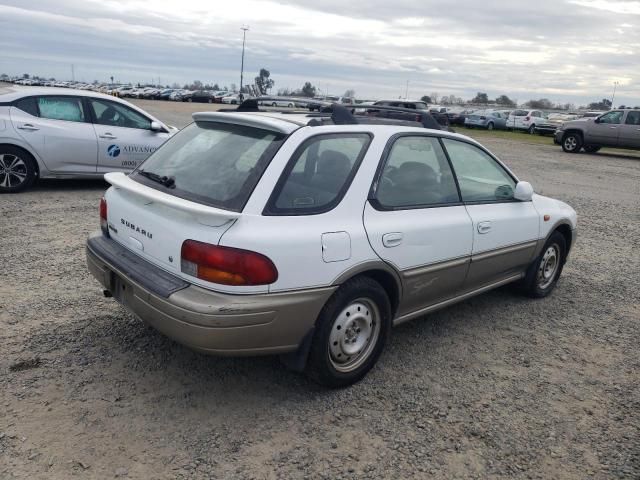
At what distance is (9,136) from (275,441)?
6872 mm

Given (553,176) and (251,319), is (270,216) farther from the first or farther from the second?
(553,176)

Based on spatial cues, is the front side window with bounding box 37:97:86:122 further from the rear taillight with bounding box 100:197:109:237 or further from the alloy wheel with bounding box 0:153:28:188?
the rear taillight with bounding box 100:197:109:237

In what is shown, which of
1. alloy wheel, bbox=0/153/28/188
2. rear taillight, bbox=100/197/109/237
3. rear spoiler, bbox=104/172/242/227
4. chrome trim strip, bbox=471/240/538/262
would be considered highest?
rear spoiler, bbox=104/172/242/227

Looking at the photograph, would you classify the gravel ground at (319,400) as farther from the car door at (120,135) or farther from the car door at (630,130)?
the car door at (630,130)

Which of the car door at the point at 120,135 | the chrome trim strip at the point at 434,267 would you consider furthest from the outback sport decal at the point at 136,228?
the car door at the point at 120,135

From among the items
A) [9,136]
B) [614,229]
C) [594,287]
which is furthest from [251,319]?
[614,229]

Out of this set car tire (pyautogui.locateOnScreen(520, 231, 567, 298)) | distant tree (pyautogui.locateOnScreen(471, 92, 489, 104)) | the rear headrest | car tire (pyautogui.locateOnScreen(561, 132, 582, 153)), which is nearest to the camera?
the rear headrest

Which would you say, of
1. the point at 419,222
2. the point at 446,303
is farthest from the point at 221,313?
the point at 446,303

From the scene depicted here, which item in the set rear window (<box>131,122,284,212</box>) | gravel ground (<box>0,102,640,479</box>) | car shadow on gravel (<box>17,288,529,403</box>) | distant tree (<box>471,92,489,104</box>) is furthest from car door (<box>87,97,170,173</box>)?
distant tree (<box>471,92,489,104</box>)

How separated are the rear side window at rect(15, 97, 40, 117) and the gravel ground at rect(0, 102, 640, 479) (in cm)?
391

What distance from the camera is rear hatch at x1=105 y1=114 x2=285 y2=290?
9.87ft

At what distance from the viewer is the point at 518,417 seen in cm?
330

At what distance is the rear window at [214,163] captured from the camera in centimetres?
311

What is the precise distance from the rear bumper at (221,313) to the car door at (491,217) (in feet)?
5.25
